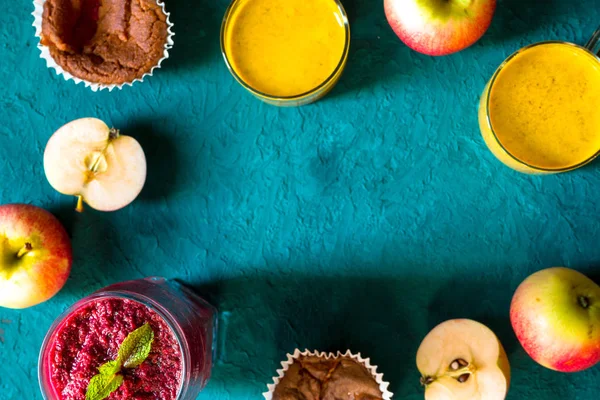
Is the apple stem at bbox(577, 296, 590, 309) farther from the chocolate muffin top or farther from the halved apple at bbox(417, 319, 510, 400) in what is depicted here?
the chocolate muffin top

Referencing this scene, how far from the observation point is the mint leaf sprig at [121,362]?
49.5 inches

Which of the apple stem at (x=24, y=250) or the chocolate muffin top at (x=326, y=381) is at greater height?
the apple stem at (x=24, y=250)

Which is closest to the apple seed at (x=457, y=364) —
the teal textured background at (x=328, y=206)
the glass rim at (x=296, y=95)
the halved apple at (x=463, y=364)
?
the halved apple at (x=463, y=364)

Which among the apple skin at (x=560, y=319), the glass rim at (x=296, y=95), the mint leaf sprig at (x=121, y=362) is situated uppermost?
the glass rim at (x=296, y=95)

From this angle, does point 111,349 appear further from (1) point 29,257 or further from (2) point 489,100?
(2) point 489,100

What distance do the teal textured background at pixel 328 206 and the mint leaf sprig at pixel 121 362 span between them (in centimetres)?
28

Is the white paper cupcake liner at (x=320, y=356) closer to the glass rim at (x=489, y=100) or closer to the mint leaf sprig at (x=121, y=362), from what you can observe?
the mint leaf sprig at (x=121, y=362)

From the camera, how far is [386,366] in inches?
59.2

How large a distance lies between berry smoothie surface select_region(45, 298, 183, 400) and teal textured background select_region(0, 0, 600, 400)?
24cm

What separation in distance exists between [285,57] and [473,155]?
514 mm

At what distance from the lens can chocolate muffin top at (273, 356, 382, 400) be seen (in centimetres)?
139

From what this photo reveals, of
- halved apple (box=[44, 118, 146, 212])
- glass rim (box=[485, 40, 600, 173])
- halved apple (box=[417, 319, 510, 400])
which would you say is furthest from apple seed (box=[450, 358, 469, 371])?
halved apple (box=[44, 118, 146, 212])

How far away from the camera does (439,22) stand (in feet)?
4.47

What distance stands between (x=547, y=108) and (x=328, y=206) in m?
0.56
